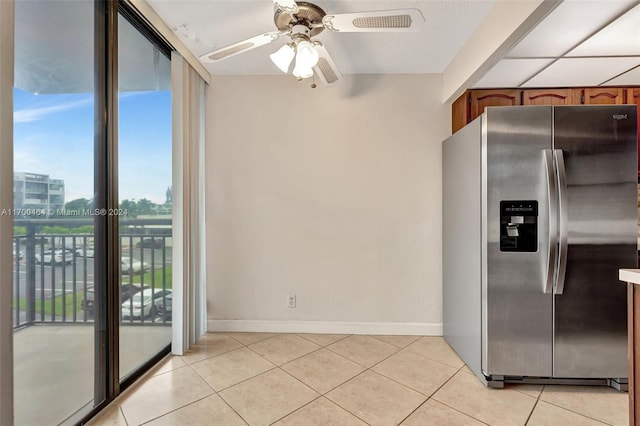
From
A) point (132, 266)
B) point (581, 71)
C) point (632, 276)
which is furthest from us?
point (581, 71)

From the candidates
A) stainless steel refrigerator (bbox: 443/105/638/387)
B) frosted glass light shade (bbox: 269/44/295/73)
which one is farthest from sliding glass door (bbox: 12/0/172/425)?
stainless steel refrigerator (bbox: 443/105/638/387)

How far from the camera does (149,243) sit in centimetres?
227

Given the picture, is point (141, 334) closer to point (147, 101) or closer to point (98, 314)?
point (98, 314)

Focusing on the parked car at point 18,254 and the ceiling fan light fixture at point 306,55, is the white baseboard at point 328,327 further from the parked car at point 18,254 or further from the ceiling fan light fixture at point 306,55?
the ceiling fan light fixture at point 306,55

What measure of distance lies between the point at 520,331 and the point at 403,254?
110cm

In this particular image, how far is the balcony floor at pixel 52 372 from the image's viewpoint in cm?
131

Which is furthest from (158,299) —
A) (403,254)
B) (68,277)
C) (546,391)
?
(546,391)

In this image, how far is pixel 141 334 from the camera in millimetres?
2168

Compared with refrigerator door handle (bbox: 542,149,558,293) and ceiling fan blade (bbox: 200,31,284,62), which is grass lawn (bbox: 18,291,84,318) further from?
refrigerator door handle (bbox: 542,149,558,293)

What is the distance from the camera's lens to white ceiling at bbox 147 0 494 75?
1.88m

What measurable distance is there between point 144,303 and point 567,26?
3.47 m

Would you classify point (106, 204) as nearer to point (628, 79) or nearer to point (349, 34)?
point (349, 34)

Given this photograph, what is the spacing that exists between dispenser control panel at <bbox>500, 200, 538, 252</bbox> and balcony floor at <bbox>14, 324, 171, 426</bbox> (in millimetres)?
2708

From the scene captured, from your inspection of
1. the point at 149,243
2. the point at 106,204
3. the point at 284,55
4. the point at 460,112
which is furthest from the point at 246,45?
the point at 460,112
